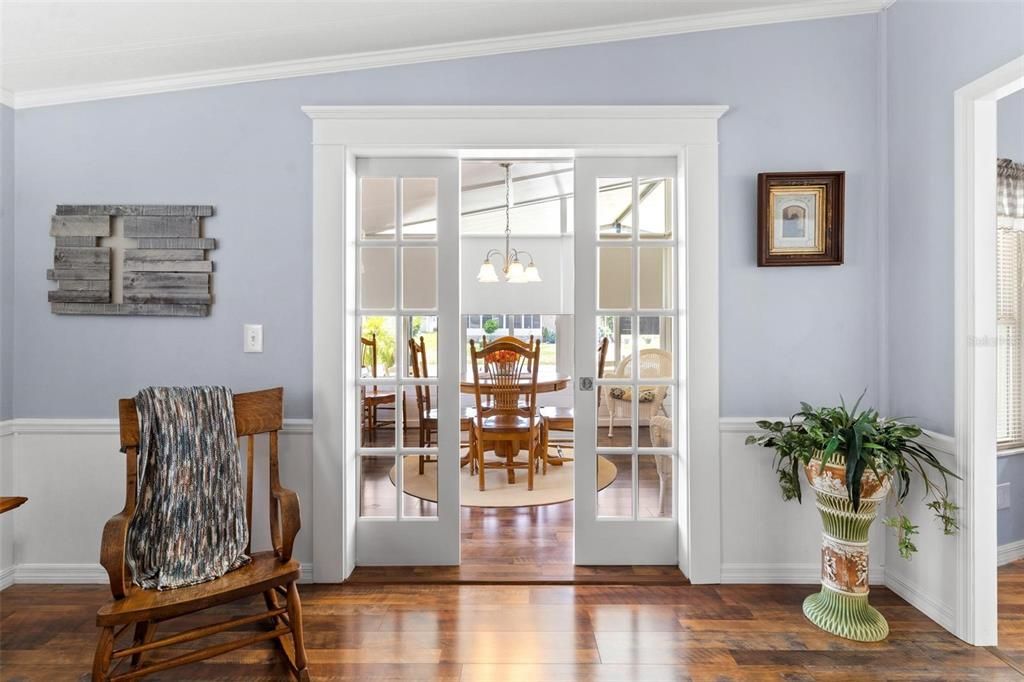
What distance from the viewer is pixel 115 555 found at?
1.70 meters

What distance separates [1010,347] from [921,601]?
4.84ft

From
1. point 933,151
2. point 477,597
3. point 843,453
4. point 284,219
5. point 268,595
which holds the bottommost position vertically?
point 477,597

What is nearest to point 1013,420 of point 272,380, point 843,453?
point 843,453

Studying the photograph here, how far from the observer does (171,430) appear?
78.0 inches

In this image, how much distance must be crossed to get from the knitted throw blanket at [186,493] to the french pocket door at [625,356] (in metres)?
1.49

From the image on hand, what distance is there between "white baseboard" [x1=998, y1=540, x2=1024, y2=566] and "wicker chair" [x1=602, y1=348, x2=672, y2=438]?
1.89m

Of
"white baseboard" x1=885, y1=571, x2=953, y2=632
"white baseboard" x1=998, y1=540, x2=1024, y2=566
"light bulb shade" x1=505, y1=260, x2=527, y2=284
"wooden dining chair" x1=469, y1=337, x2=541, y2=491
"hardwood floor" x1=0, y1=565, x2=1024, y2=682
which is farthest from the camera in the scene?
"light bulb shade" x1=505, y1=260, x2=527, y2=284

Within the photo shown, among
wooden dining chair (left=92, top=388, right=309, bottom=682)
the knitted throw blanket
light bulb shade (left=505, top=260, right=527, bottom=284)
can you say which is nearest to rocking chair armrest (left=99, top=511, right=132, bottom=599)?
wooden dining chair (left=92, top=388, right=309, bottom=682)

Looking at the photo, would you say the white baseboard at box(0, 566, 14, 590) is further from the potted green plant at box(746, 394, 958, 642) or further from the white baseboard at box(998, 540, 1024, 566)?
the white baseboard at box(998, 540, 1024, 566)

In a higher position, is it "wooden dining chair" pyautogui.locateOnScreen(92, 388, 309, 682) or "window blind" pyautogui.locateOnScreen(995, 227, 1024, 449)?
"window blind" pyautogui.locateOnScreen(995, 227, 1024, 449)

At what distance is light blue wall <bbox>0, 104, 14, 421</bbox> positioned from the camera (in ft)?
8.07

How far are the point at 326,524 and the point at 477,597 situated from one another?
755 mm

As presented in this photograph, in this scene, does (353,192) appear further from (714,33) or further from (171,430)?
(714,33)

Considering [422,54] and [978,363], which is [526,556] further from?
[422,54]
